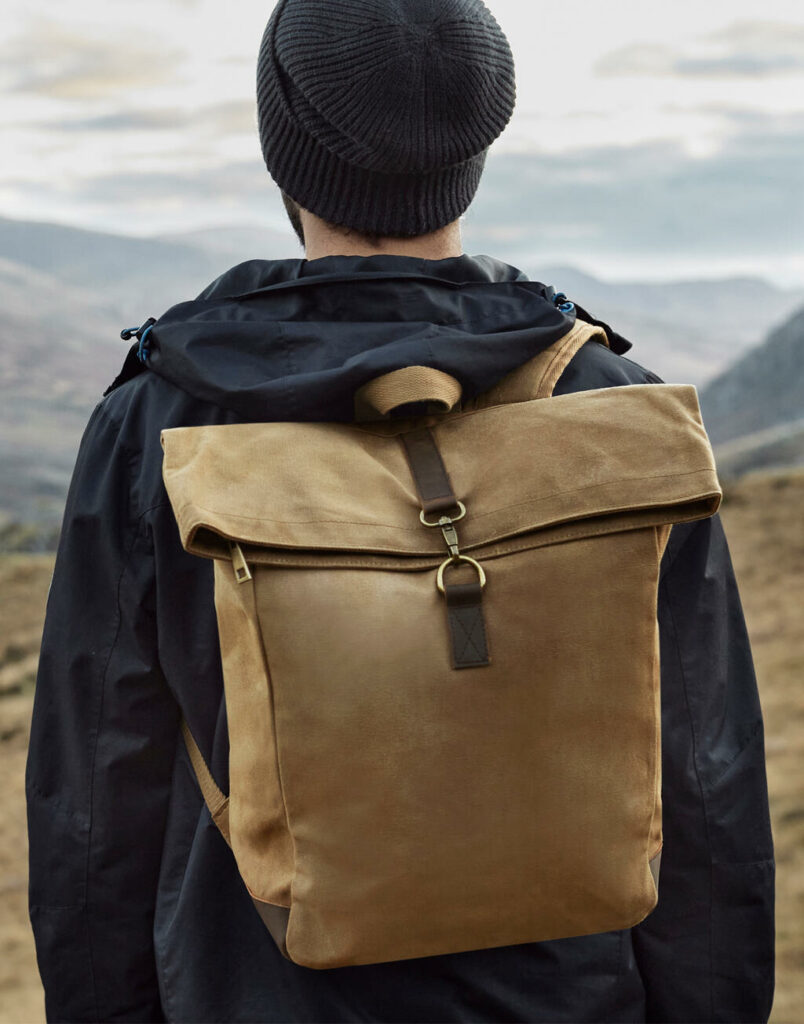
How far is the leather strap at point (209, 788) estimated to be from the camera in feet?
4.48

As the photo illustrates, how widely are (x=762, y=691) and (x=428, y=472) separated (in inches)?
217

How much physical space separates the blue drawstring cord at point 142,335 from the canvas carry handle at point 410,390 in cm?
31

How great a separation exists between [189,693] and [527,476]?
0.54 m

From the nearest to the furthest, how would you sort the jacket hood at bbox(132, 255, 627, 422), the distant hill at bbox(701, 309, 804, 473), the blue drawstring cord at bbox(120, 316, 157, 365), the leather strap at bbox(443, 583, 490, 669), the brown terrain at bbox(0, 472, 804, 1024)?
the leather strap at bbox(443, 583, 490, 669)
the jacket hood at bbox(132, 255, 627, 422)
the blue drawstring cord at bbox(120, 316, 157, 365)
the brown terrain at bbox(0, 472, 804, 1024)
the distant hill at bbox(701, 309, 804, 473)

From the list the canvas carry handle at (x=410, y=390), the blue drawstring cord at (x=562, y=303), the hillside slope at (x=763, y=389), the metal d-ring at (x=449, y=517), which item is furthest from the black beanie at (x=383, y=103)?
the hillside slope at (x=763, y=389)

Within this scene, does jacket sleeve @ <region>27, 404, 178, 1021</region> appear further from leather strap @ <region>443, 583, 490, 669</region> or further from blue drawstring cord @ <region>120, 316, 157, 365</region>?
leather strap @ <region>443, 583, 490, 669</region>

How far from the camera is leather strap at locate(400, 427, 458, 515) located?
120cm

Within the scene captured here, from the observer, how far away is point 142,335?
138 cm

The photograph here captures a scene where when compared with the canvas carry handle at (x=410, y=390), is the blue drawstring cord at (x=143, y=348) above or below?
above

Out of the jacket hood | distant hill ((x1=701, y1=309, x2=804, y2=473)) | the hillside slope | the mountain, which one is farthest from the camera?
the mountain

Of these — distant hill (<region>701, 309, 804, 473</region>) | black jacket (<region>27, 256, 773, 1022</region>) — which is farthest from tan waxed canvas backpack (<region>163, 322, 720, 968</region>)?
distant hill (<region>701, 309, 804, 473</region>)

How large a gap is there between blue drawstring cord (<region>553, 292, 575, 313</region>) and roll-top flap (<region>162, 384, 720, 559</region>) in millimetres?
183

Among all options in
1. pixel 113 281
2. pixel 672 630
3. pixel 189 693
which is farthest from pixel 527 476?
pixel 113 281

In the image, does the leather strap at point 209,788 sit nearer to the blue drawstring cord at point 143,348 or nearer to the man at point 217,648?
the man at point 217,648
